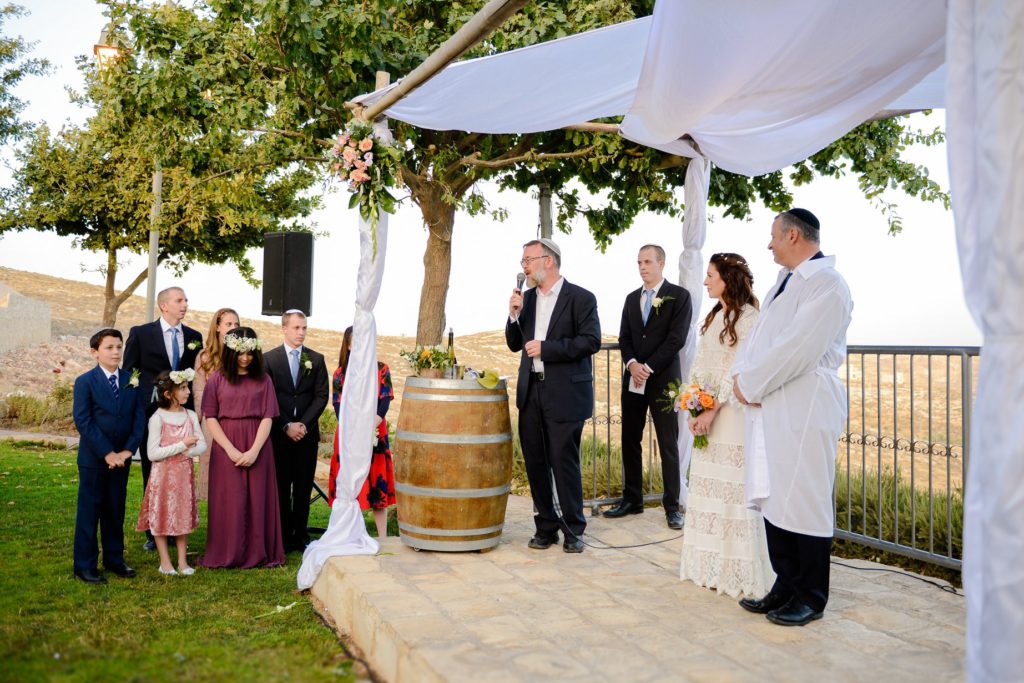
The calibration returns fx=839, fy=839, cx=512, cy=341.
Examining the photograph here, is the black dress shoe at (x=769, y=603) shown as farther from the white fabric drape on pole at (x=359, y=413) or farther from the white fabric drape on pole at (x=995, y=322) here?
the white fabric drape on pole at (x=359, y=413)

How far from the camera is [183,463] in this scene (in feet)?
18.4

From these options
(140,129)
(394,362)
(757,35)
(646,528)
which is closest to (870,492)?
(646,528)

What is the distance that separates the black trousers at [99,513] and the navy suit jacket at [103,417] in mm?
92

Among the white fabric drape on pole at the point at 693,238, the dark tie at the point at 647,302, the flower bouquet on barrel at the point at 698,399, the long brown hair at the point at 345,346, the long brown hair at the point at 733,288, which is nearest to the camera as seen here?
the flower bouquet on barrel at the point at 698,399

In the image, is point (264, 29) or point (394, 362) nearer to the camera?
point (264, 29)

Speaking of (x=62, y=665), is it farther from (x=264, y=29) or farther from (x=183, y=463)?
(x=264, y=29)

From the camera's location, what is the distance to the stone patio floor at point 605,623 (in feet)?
11.0

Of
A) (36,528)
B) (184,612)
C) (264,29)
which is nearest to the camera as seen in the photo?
(184,612)

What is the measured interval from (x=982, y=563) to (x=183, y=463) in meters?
4.91

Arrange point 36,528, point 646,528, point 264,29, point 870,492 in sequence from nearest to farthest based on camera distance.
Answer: point 646,528
point 870,492
point 36,528
point 264,29

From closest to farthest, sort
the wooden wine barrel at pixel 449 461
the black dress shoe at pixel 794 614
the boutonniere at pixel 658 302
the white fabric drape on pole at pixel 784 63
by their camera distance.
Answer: the white fabric drape on pole at pixel 784 63 < the black dress shoe at pixel 794 614 < the wooden wine barrel at pixel 449 461 < the boutonniere at pixel 658 302

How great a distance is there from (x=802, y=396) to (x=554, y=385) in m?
1.84

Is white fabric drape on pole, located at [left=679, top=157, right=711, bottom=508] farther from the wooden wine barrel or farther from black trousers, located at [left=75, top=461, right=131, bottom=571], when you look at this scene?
black trousers, located at [left=75, top=461, right=131, bottom=571]

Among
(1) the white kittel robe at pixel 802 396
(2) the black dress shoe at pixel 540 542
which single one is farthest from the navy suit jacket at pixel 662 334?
(1) the white kittel robe at pixel 802 396
